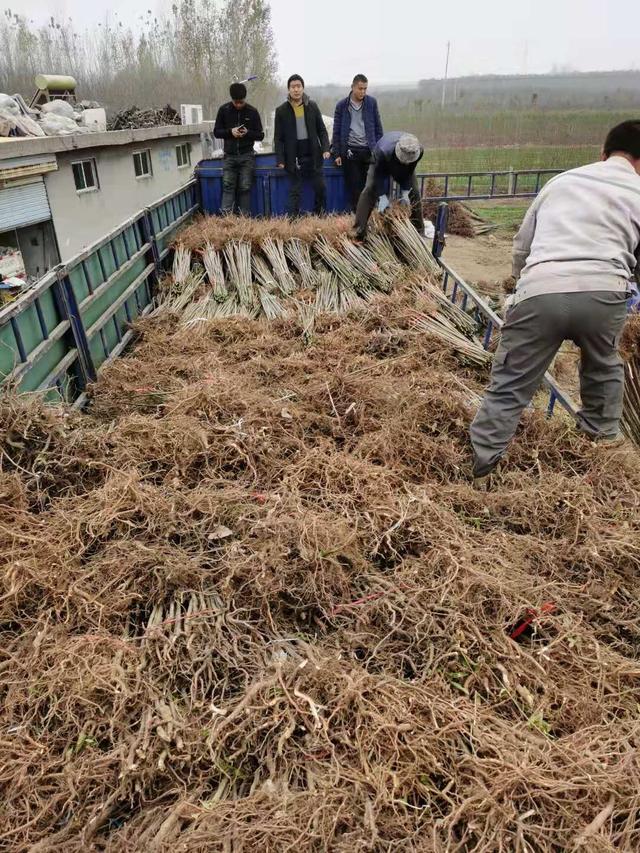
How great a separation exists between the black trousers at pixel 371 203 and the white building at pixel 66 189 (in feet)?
11.7

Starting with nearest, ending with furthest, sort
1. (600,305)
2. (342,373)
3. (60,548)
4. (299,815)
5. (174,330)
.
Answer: (299,815) → (60,548) → (600,305) → (342,373) → (174,330)

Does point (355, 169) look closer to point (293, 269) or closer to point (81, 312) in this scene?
point (293, 269)

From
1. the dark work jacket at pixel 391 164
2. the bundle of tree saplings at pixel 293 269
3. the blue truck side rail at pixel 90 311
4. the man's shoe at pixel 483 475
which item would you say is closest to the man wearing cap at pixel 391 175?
the dark work jacket at pixel 391 164

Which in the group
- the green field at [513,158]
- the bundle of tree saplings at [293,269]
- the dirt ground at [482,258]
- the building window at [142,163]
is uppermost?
the building window at [142,163]

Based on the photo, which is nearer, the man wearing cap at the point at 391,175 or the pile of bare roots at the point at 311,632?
the pile of bare roots at the point at 311,632

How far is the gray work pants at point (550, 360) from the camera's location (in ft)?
9.53

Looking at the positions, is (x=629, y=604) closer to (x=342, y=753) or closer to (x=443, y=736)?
(x=443, y=736)

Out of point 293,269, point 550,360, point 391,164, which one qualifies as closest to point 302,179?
point 391,164

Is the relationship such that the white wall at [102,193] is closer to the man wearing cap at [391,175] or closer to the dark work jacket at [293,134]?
the dark work jacket at [293,134]

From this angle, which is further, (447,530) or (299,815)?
(447,530)

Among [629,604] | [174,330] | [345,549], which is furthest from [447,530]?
[174,330]

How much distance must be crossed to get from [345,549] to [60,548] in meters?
1.17

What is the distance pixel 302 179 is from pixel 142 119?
7.32m

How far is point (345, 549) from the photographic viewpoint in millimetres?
2326
